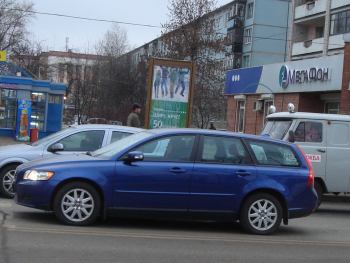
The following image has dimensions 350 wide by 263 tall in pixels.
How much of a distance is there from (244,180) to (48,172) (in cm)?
290

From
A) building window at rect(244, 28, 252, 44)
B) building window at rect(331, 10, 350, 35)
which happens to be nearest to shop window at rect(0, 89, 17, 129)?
building window at rect(331, 10, 350, 35)

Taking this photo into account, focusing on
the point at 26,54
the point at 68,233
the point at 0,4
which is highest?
the point at 0,4

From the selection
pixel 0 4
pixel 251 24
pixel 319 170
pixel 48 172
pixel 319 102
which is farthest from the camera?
pixel 251 24

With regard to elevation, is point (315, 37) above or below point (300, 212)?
above

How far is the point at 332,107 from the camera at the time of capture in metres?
23.0

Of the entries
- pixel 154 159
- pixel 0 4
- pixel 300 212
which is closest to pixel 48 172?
pixel 154 159

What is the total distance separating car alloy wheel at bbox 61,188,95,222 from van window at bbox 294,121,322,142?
5688mm

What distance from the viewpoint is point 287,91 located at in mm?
24703

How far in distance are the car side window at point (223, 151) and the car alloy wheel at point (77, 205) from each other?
5.87ft

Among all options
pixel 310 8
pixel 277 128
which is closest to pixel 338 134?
pixel 277 128

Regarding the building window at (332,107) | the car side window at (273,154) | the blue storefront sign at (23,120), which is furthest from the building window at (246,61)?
the car side window at (273,154)

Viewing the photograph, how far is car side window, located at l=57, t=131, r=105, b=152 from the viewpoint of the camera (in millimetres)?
11045

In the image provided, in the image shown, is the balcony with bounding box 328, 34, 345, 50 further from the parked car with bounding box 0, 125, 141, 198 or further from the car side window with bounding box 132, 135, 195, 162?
the car side window with bounding box 132, 135, 195, 162

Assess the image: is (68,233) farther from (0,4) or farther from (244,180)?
(0,4)
